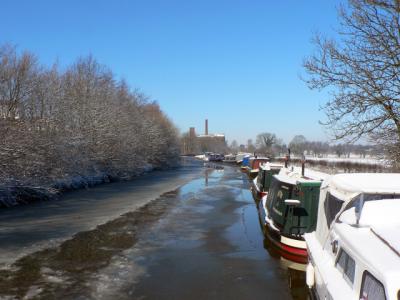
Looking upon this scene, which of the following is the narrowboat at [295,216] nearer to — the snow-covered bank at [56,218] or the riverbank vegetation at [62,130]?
the snow-covered bank at [56,218]

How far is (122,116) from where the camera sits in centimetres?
4578

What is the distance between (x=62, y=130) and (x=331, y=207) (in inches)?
1065

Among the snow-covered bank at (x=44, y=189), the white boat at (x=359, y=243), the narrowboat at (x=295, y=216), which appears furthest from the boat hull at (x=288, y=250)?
the snow-covered bank at (x=44, y=189)

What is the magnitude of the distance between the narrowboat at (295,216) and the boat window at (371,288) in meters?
6.84

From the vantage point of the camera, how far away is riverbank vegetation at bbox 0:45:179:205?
74.2ft

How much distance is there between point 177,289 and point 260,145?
15668 centimetres

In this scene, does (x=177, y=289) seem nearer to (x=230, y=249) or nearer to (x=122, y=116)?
(x=230, y=249)

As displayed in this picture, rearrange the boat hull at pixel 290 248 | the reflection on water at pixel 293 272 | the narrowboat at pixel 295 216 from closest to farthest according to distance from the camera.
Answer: the reflection on water at pixel 293 272 → the boat hull at pixel 290 248 → the narrowboat at pixel 295 216

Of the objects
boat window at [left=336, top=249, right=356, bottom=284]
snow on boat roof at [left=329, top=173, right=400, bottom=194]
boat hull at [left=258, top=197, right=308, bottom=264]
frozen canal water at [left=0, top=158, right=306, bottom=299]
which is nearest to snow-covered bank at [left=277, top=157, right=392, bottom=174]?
boat hull at [left=258, top=197, right=308, bottom=264]

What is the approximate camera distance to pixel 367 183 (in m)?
5.83

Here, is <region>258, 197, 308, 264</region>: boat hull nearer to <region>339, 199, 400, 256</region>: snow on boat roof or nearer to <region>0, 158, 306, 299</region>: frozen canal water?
<region>0, 158, 306, 299</region>: frozen canal water

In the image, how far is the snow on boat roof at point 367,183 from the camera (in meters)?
5.55

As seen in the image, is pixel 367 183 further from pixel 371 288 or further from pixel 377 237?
pixel 371 288

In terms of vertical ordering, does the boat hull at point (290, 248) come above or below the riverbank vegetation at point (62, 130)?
below
